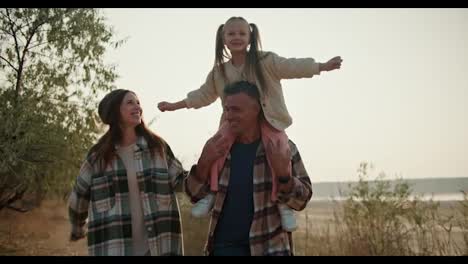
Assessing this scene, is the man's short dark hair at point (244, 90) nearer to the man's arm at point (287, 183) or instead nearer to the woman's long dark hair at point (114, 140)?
the man's arm at point (287, 183)

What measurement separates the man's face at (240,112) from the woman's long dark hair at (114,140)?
73 centimetres

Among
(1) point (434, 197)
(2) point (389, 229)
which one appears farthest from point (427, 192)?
(2) point (389, 229)

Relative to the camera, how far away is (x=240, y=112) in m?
3.74

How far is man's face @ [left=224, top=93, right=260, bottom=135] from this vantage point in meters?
3.71

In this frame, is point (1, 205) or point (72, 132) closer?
point (72, 132)

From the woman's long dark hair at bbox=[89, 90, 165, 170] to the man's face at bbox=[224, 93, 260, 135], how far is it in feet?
2.39

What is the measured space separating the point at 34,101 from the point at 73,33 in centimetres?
182

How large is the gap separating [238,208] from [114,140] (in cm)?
120

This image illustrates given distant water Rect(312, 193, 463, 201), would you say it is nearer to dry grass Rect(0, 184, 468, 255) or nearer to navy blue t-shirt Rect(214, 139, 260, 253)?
dry grass Rect(0, 184, 468, 255)

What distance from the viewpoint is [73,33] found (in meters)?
12.2

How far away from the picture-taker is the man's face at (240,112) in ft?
12.2

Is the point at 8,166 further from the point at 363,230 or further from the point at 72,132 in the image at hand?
the point at 363,230

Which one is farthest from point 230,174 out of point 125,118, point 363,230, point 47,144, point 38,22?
point 38,22

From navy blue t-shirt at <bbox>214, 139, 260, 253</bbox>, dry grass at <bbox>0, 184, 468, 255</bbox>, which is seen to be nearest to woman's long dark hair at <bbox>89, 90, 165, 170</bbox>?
navy blue t-shirt at <bbox>214, 139, 260, 253</bbox>
